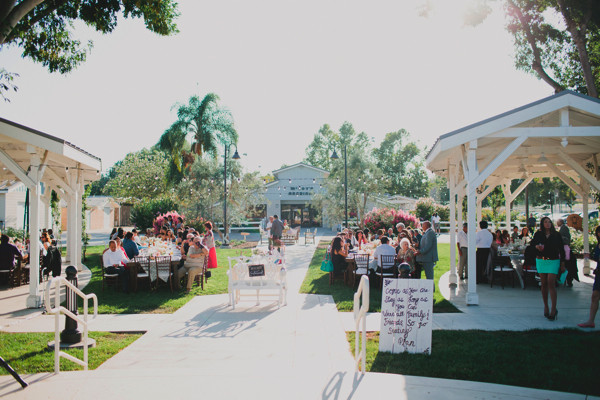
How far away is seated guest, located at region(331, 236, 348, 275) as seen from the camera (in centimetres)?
1170

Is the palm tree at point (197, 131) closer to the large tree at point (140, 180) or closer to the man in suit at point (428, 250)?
the large tree at point (140, 180)

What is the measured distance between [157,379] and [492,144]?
10151 mm

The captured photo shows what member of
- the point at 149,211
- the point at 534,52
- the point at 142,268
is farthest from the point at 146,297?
the point at 149,211

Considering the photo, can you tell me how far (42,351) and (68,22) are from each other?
7338 mm

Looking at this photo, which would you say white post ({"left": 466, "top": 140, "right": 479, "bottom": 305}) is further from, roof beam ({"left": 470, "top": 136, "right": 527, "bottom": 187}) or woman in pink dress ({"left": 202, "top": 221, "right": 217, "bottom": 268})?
woman in pink dress ({"left": 202, "top": 221, "right": 217, "bottom": 268})

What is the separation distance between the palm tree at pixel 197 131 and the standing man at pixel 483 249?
2206cm

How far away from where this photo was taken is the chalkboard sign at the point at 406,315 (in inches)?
235

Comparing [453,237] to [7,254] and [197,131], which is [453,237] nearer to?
[7,254]

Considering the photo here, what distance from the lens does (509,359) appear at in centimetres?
562

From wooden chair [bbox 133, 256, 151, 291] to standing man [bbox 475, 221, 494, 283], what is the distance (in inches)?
349

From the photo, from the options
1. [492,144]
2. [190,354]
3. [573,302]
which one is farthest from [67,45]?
[573,302]

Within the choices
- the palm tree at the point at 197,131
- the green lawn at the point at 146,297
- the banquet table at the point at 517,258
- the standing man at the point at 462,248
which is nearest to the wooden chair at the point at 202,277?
the green lawn at the point at 146,297

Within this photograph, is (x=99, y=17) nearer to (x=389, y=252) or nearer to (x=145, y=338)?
(x=145, y=338)

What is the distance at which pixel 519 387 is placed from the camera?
4672 millimetres
